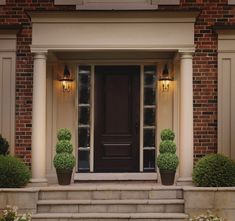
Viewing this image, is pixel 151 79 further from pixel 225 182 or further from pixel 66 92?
pixel 225 182

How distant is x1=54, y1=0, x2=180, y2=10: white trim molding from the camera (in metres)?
9.93

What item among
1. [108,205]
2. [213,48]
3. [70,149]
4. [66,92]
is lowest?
[108,205]

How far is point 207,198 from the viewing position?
8.32 m

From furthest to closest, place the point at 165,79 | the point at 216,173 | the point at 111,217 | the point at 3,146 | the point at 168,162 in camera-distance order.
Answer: the point at 165,79, the point at 3,146, the point at 168,162, the point at 216,173, the point at 111,217

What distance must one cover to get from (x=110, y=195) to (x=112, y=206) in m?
0.24

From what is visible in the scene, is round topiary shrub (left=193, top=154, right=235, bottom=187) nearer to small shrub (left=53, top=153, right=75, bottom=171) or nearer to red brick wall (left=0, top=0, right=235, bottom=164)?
red brick wall (left=0, top=0, right=235, bottom=164)

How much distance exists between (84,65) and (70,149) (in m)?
2.20

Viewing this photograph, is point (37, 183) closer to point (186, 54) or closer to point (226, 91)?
point (186, 54)

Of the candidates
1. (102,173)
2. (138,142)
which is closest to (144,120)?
(138,142)

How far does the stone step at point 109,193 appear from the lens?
28.7ft

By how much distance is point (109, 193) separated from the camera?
8750mm

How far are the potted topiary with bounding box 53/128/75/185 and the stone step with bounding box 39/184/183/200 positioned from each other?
54cm

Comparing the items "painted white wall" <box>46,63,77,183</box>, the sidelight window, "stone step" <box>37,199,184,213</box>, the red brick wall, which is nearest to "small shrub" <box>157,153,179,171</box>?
"stone step" <box>37,199,184,213</box>

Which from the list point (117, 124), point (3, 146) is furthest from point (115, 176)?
point (3, 146)
